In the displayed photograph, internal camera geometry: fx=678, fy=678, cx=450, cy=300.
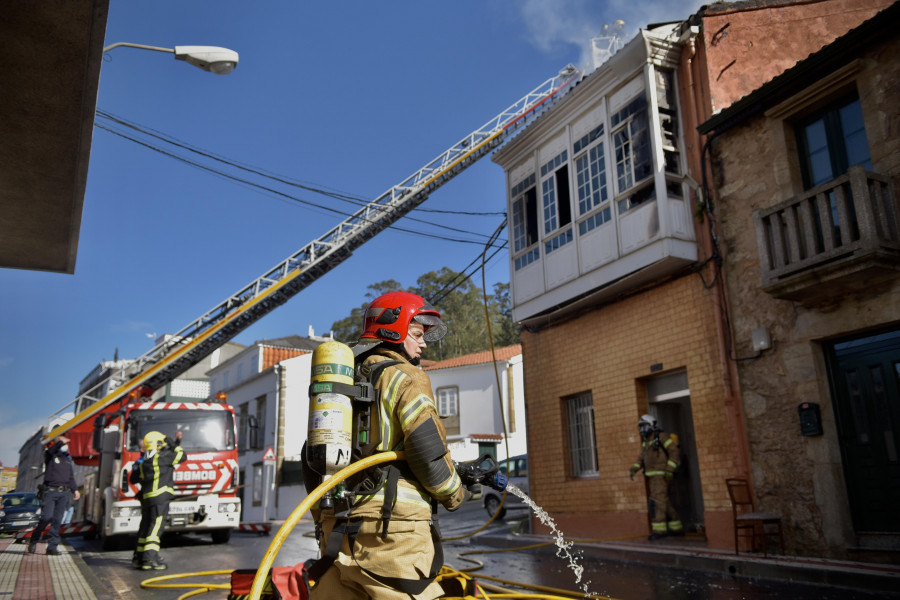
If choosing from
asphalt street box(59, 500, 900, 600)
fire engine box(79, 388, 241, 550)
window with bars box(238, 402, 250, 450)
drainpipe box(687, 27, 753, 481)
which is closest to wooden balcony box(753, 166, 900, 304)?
drainpipe box(687, 27, 753, 481)

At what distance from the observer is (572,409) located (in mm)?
13492

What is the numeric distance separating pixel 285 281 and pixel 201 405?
7.91 meters

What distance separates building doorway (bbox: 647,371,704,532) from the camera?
11.4m

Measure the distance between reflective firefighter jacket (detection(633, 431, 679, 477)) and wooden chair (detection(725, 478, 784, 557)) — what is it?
107cm

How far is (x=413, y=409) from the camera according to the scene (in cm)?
299

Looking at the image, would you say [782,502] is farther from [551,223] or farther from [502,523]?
[502,523]

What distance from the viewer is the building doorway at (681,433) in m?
Result: 11.4

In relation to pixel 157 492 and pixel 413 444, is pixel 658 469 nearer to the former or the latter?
pixel 157 492

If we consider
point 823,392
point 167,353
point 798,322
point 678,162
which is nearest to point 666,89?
point 678,162

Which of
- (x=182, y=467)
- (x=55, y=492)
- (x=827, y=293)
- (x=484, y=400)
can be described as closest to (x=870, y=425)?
(x=827, y=293)

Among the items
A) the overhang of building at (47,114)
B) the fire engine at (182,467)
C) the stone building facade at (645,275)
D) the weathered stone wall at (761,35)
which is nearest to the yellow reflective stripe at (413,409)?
the overhang of building at (47,114)

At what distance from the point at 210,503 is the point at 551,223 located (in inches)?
328

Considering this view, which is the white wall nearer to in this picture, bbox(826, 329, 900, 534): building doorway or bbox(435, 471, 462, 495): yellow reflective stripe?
bbox(826, 329, 900, 534): building doorway

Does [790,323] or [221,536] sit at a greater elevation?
[790,323]
